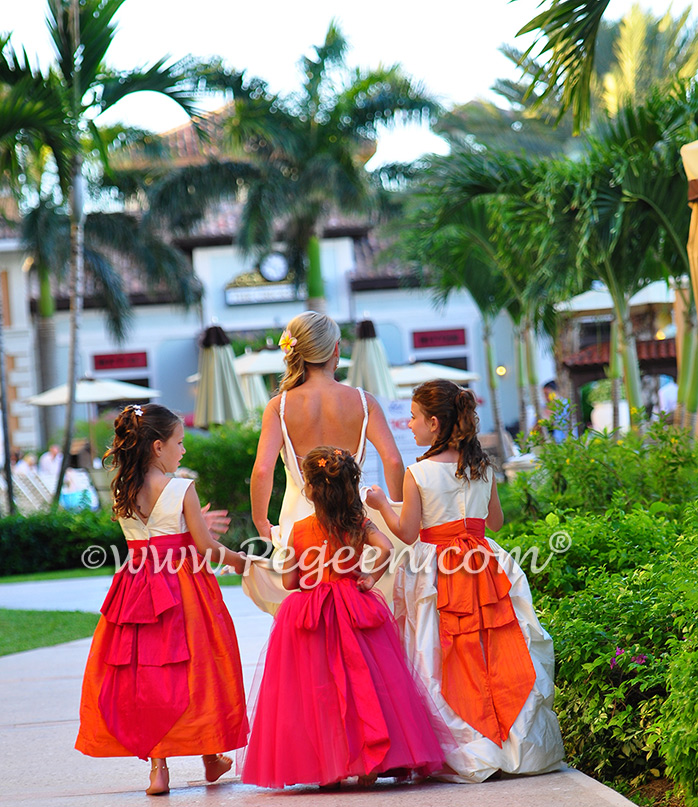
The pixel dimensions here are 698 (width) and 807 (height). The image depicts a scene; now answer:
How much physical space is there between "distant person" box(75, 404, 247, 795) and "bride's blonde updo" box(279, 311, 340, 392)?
0.54 m

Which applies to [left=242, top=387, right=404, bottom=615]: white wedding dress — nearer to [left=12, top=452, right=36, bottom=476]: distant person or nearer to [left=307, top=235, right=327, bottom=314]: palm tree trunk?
[left=12, top=452, right=36, bottom=476]: distant person

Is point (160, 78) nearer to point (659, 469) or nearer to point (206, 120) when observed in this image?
point (206, 120)

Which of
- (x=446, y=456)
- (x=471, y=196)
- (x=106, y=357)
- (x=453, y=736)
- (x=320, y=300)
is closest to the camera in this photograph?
(x=453, y=736)

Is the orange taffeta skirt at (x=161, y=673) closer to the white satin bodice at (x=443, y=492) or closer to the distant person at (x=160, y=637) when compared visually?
the distant person at (x=160, y=637)

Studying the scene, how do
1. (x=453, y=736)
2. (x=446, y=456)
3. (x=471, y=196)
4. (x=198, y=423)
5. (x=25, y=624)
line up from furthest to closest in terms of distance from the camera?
(x=198, y=423) < (x=471, y=196) < (x=25, y=624) < (x=446, y=456) < (x=453, y=736)

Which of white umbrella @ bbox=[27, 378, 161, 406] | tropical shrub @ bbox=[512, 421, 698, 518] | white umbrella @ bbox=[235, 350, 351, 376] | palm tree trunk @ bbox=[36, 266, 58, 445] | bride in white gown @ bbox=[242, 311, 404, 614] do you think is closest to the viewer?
bride in white gown @ bbox=[242, 311, 404, 614]

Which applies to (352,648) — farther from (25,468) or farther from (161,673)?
(25,468)

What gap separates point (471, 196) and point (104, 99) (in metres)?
5.28

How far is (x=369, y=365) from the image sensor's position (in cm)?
1385

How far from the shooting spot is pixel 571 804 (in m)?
3.03

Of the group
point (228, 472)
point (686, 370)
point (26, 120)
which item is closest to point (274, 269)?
point (26, 120)

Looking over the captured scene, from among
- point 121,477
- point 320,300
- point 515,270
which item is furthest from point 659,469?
point 320,300

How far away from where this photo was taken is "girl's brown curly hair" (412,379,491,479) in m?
3.82

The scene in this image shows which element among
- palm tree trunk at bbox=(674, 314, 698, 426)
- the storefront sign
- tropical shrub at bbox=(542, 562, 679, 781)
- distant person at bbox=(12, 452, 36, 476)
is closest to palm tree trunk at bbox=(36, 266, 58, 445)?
distant person at bbox=(12, 452, 36, 476)
